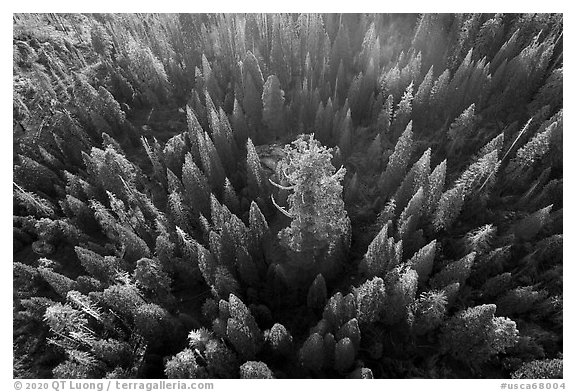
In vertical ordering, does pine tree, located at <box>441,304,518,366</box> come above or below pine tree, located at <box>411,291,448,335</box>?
below

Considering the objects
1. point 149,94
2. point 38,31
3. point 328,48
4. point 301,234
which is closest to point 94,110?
point 149,94

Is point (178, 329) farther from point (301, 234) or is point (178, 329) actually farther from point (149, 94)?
point (149, 94)

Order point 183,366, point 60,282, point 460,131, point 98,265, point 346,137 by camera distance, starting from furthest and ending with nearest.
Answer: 1. point 346,137
2. point 460,131
3. point 98,265
4. point 60,282
5. point 183,366

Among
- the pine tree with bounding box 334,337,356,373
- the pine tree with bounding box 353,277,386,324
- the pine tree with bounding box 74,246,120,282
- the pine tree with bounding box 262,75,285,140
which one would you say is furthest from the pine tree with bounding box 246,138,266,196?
the pine tree with bounding box 334,337,356,373

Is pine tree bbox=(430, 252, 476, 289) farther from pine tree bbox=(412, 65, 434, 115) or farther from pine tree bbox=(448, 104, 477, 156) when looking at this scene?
pine tree bbox=(412, 65, 434, 115)

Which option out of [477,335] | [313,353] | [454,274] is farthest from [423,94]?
[313,353]

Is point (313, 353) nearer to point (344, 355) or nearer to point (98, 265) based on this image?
point (344, 355)

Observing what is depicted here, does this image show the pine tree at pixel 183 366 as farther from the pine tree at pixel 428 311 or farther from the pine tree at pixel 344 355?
the pine tree at pixel 428 311
